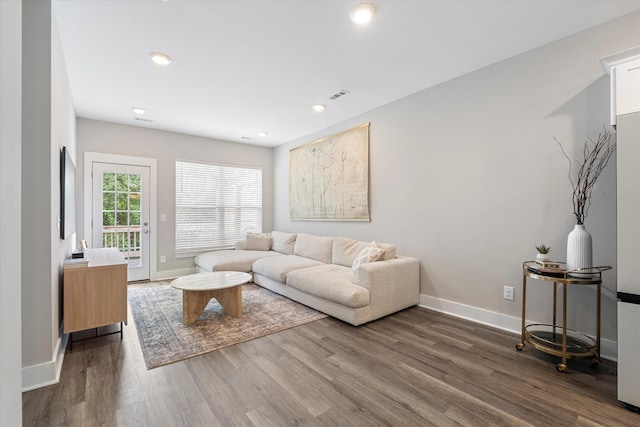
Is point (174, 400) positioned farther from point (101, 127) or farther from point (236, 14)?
point (101, 127)

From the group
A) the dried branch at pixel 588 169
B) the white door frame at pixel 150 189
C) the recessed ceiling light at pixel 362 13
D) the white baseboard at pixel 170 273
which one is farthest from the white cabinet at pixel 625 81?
the white baseboard at pixel 170 273

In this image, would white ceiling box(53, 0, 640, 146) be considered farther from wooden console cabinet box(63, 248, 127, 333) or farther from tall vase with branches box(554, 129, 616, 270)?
wooden console cabinet box(63, 248, 127, 333)

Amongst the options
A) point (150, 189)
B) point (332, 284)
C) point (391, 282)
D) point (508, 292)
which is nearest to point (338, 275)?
point (332, 284)

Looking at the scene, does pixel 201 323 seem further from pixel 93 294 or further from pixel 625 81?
pixel 625 81

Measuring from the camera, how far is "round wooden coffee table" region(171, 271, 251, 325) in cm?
296

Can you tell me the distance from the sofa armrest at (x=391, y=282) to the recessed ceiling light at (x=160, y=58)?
2790 mm

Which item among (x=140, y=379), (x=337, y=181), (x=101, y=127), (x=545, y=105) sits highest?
(x=101, y=127)

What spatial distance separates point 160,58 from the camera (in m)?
2.73

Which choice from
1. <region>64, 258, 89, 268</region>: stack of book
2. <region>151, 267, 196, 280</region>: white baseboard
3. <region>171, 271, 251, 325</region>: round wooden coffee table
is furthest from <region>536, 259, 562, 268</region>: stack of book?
<region>151, 267, 196, 280</region>: white baseboard

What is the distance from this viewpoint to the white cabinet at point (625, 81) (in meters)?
1.82

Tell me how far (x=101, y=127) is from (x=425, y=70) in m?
4.74

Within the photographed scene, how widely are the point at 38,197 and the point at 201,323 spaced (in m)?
1.77

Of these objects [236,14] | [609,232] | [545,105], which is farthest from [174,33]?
[609,232]

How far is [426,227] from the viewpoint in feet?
11.4
